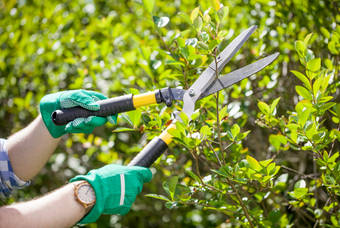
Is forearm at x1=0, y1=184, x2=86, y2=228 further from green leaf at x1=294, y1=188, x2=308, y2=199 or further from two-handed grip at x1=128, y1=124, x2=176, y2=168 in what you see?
green leaf at x1=294, y1=188, x2=308, y2=199

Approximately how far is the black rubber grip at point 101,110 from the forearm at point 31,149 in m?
0.29

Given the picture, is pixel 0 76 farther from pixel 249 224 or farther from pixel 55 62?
pixel 249 224

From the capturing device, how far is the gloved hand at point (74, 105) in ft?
4.46

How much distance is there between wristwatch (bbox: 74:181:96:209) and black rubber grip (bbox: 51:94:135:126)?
36 cm

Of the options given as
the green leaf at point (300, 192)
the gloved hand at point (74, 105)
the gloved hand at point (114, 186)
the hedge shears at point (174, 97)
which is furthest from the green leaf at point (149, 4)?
the green leaf at point (300, 192)

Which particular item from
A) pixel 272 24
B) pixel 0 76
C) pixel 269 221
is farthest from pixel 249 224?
pixel 0 76

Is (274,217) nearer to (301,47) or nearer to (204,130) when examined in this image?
(204,130)

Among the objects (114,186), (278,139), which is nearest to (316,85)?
(278,139)

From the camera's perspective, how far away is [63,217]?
1133mm

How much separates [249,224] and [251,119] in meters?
1.11

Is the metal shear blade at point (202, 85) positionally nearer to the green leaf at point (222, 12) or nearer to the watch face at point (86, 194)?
the green leaf at point (222, 12)

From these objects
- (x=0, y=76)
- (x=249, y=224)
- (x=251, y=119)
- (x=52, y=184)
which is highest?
(x=0, y=76)

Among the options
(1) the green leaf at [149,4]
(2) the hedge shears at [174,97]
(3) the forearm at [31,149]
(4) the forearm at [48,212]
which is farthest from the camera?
(3) the forearm at [31,149]

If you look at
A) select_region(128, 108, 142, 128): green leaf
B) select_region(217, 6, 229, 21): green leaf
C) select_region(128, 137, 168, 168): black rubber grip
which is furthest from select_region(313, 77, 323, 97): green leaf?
select_region(128, 108, 142, 128): green leaf
